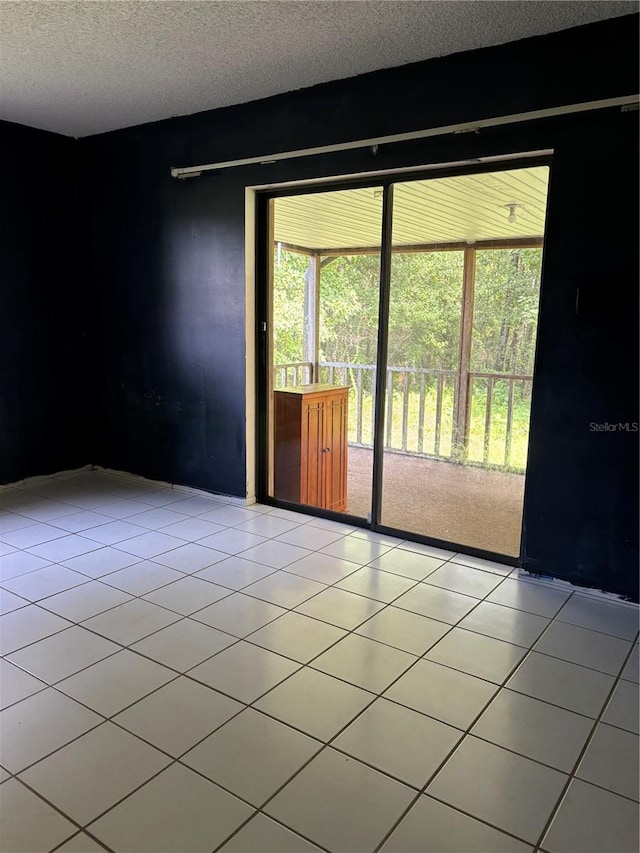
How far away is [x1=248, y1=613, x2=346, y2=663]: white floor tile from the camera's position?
2326mm

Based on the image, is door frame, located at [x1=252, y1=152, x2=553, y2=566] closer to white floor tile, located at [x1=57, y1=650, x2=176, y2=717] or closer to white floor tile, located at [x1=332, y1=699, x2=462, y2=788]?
white floor tile, located at [x1=332, y1=699, x2=462, y2=788]

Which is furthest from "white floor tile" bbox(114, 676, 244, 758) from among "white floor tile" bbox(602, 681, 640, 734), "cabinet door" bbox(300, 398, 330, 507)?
"cabinet door" bbox(300, 398, 330, 507)

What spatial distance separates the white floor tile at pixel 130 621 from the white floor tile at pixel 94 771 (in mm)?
567

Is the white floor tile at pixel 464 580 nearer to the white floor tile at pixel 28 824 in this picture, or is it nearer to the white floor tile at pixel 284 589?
the white floor tile at pixel 284 589

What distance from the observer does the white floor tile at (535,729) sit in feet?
5.94

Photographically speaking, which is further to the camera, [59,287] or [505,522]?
[59,287]

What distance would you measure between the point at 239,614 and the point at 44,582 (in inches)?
39.2

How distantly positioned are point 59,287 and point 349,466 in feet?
8.37

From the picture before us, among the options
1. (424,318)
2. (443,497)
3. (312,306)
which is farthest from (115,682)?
(443,497)

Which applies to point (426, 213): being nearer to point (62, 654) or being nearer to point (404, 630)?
point (404, 630)

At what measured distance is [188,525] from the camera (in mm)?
3707

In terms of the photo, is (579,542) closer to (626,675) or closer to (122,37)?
(626,675)

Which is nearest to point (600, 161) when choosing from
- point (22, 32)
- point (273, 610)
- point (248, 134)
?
point (248, 134)

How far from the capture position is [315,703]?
2.02m
